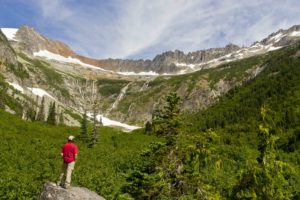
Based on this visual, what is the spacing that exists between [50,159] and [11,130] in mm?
35015

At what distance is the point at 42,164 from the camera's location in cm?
6244

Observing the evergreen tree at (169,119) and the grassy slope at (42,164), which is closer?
the evergreen tree at (169,119)

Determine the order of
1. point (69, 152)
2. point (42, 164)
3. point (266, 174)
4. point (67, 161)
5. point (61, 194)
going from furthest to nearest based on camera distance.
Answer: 1. point (42, 164)
2. point (266, 174)
3. point (67, 161)
4. point (69, 152)
5. point (61, 194)

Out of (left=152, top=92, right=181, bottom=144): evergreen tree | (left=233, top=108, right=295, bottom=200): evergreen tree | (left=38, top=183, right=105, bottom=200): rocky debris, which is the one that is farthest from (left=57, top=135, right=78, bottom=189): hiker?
(left=233, top=108, right=295, bottom=200): evergreen tree

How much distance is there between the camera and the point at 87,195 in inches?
914

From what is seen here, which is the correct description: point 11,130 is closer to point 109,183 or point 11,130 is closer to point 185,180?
point 109,183

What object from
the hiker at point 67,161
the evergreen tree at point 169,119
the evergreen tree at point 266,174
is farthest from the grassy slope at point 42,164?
the hiker at point 67,161

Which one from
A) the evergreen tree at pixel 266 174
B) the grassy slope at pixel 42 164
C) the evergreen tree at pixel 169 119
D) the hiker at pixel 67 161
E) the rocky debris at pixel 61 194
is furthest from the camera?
the grassy slope at pixel 42 164

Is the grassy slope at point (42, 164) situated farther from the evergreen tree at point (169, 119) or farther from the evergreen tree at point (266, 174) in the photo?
the evergreen tree at point (266, 174)

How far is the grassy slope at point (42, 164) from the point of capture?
139 ft

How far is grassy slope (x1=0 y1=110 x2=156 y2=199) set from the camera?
4252cm

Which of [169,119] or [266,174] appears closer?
[266,174]

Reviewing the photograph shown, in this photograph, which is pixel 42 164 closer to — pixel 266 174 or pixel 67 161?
pixel 67 161

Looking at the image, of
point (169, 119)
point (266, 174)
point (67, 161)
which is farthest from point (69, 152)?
point (266, 174)
